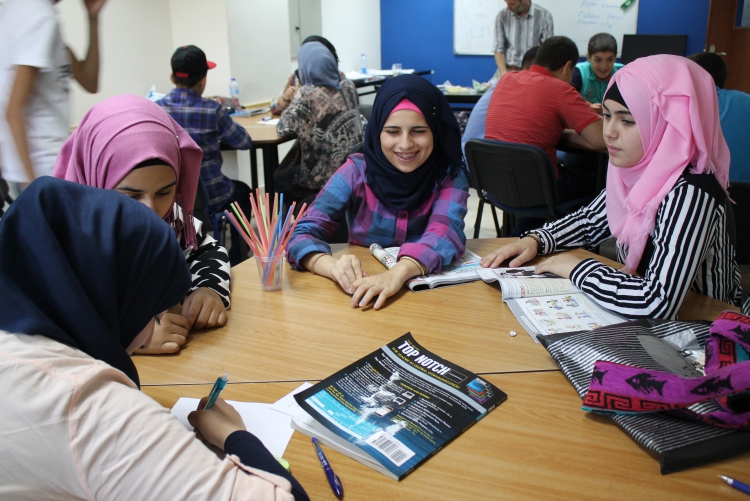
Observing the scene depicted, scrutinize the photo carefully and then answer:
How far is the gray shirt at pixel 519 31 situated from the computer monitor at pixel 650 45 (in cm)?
107

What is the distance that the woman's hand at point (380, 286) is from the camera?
1396 millimetres

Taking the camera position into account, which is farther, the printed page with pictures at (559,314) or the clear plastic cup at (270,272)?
the clear plastic cup at (270,272)

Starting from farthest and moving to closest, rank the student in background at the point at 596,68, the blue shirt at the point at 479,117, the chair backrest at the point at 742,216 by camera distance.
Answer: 1. the student in background at the point at 596,68
2. the blue shirt at the point at 479,117
3. the chair backrest at the point at 742,216

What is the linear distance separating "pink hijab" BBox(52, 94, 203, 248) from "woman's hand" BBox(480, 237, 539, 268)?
84cm

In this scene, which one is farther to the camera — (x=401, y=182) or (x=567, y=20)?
(x=567, y=20)

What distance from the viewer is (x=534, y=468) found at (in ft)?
2.80

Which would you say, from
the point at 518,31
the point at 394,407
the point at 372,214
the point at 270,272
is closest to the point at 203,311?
the point at 270,272

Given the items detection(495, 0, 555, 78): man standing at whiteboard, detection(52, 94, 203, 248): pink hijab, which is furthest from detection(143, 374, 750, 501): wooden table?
detection(495, 0, 555, 78): man standing at whiteboard

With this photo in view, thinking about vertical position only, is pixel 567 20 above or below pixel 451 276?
above

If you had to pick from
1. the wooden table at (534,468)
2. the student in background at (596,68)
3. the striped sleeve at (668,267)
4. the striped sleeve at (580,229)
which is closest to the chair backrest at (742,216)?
the striped sleeve at (580,229)

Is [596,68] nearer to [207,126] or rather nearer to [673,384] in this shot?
[207,126]

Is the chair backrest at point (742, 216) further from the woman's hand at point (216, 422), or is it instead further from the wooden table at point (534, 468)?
the woman's hand at point (216, 422)

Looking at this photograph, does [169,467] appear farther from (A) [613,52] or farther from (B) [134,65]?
(A) [613,52]

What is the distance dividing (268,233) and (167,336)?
356 mm
